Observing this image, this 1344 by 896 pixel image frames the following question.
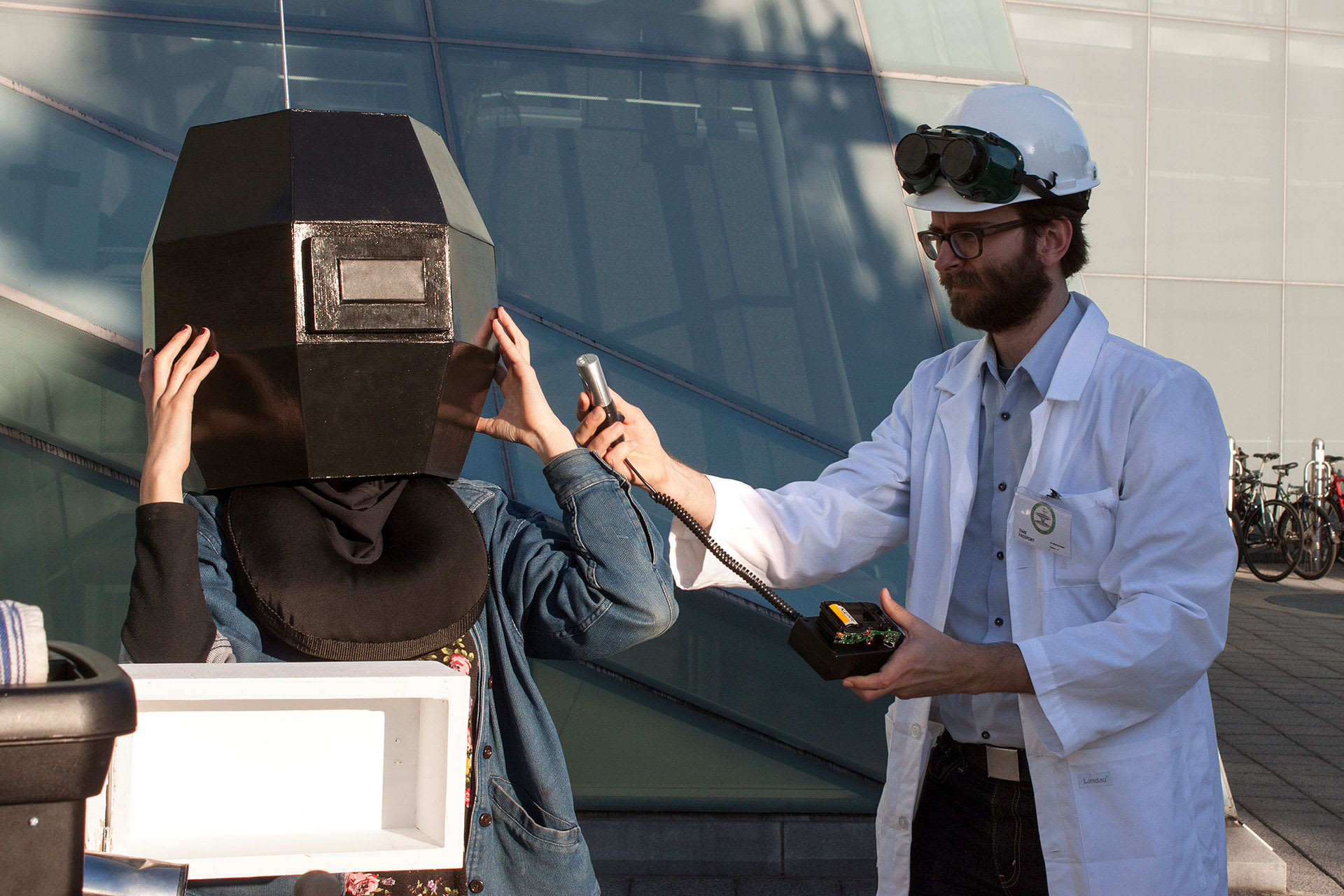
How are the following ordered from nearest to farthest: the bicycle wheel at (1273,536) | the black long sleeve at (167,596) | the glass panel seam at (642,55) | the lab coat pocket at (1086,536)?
the black long sleeve at (167,596) → the lab coat pocket at (1086,536) → the glass panel seam at (642,55) → the bicycle wheel at (1273,536)

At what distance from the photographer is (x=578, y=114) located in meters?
4.02

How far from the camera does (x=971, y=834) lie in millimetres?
2094

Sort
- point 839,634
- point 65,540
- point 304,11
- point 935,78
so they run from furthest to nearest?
point 935,78 < point 304,11 < point 65,540 < point 839,634

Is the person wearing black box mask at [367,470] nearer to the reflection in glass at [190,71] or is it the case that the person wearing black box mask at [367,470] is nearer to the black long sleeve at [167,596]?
the black long sleeve at [167,596]

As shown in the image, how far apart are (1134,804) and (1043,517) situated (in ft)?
1.55

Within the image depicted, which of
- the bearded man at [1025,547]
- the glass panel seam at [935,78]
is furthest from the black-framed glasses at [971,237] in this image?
the glass panel seam at [935,78]

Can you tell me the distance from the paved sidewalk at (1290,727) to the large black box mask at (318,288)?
343 centimetres

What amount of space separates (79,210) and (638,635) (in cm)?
261

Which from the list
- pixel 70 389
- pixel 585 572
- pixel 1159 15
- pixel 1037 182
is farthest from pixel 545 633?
pixel 1159 15

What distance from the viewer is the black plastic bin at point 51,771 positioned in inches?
30.0

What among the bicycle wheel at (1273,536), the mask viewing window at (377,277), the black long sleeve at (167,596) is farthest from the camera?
the bicycle wheel at (1273,536)

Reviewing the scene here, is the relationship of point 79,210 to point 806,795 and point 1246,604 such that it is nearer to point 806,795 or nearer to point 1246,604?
point 806,795

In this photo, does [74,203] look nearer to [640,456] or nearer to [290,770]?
[640,456]

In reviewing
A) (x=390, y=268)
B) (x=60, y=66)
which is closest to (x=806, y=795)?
(x=390, y=268)
